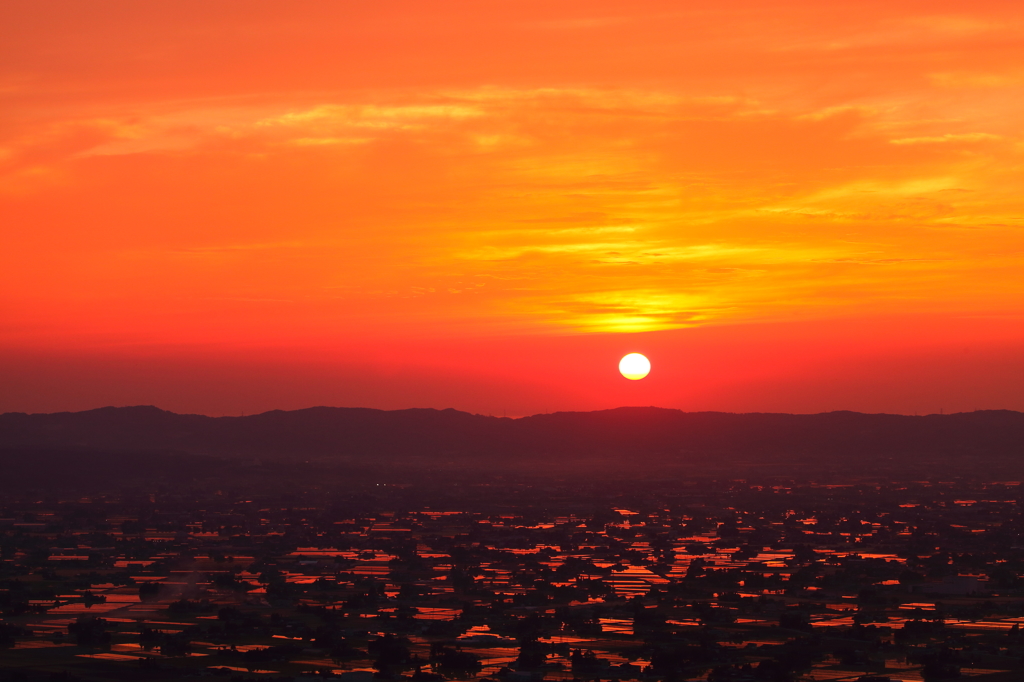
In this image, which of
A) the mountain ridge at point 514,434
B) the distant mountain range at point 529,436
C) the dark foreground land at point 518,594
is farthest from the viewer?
the mountain ridge at point 514,434

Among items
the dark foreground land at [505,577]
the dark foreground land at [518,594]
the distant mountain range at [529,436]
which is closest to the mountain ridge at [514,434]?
the distant mountain range at [529,436]

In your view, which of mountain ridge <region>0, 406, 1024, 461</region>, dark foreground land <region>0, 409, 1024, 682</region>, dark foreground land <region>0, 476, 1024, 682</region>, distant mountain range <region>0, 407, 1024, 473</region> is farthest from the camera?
mountain ridge <region>0, 406, 1024, 461</region>

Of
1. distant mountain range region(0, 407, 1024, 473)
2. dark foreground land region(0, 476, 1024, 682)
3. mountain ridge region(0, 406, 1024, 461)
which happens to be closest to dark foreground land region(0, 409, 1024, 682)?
dark foreground land region(0, 476, 1024, 682)

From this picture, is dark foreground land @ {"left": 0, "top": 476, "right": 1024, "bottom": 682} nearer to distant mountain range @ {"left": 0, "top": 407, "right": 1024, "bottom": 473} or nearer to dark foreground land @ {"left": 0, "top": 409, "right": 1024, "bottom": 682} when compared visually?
dark foreground land @ {"left": 0, "top": 409, "right": 1024, "bottom": 682}

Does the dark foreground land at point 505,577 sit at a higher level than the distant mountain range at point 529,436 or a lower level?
lower

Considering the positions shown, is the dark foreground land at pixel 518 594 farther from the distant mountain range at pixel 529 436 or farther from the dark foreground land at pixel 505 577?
the distant mountain range at pixel 529 436

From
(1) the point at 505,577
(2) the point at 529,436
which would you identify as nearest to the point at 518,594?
(1) the point at 505,577
